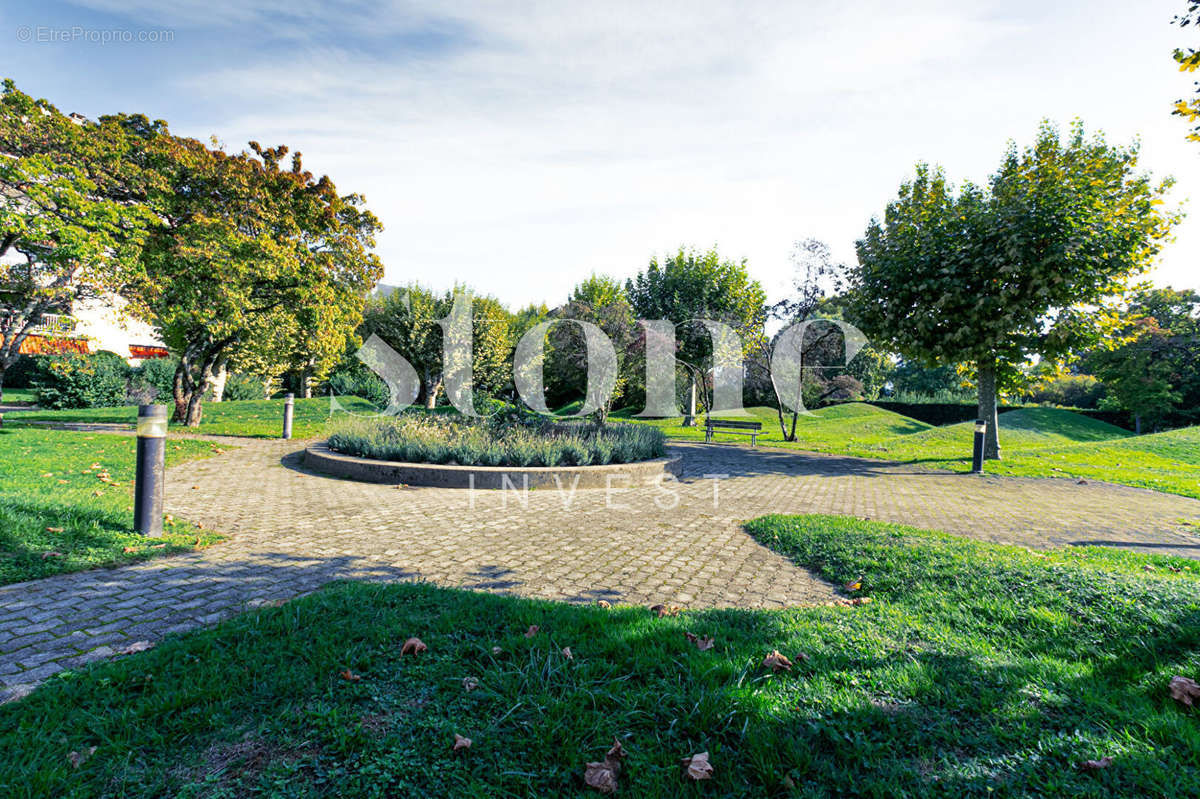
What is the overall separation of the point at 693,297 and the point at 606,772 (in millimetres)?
32029

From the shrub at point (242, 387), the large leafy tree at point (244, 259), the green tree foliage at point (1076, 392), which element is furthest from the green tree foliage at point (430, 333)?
the green tree foliage at point (1076, 392)

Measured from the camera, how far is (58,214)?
429 inches

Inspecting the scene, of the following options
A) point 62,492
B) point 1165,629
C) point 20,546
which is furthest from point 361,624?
point 62,492

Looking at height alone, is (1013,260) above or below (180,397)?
above

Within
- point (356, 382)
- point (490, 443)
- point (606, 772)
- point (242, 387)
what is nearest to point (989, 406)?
point (490, 443)

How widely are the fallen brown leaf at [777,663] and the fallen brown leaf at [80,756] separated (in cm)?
293

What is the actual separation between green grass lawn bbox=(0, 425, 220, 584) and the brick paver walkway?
0.88 feet

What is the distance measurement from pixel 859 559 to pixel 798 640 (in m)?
2.21

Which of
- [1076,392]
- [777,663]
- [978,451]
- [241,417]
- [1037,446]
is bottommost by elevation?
[777,663]

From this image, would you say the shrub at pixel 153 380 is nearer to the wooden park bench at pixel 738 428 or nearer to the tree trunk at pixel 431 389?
the tree trunk at pixel 431 389

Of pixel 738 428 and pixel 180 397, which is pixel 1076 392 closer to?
pixel 738 428

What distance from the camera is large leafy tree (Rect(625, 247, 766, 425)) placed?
3088 centimetres

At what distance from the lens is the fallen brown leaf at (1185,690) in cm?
257

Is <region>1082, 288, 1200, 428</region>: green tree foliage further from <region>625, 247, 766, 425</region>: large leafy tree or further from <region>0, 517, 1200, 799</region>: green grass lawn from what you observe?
<region>0, 517, 1200, 799</region>: green grass lawn
